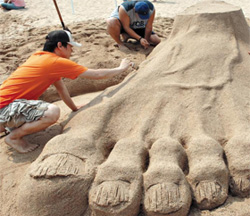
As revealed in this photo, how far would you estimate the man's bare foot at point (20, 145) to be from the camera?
1873 millimetres

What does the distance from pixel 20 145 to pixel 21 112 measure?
0.22 metres

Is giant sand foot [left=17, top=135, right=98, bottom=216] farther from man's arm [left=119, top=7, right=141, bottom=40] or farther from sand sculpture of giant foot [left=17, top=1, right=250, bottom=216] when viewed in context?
man's arm [left=119, top=7, right=141, bottom=40]

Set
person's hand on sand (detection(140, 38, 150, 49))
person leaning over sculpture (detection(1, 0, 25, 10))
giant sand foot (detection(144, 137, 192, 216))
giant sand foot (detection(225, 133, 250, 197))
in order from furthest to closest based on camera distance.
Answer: person leaning over sculpture (detection(1, 0, 25, 10)) → person's hand on sand (detection(140, 38, 150, 49)) → giant sand foot (detection(225, 133, 250, 197)) → giant sand foot (detection(144, 137, 192, 216))

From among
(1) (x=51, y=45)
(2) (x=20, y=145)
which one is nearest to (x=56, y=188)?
(2) (x=20, y=145)

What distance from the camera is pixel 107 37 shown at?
149 inches

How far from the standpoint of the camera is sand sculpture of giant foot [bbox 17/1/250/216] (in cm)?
134

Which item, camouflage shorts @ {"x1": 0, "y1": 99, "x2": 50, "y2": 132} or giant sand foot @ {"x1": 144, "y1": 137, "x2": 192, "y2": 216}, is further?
camouflage shorts @ {"x1": 0, "y1": 99, "x2": 50, "y2": 132}

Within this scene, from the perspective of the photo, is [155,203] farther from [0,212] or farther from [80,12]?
[80,12]

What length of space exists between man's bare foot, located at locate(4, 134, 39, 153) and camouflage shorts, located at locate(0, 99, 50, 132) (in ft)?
0.33

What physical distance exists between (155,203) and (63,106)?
4.91 ft

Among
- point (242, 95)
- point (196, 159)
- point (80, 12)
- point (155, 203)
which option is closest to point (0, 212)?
point (155, 203)

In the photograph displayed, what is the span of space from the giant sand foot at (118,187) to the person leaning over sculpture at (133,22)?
7.14 ft

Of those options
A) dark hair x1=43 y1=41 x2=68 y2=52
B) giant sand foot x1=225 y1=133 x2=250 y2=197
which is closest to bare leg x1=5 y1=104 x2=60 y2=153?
dark hair x1=43 y1=41 x2=68 y2=52

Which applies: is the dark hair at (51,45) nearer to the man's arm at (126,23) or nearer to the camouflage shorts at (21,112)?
the camouflage shorts at (21,112)
